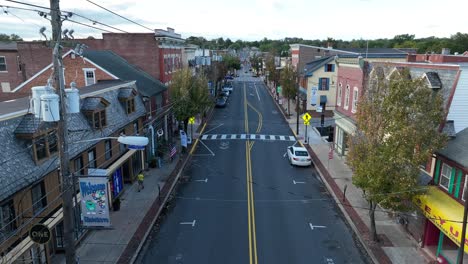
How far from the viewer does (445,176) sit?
632 inches

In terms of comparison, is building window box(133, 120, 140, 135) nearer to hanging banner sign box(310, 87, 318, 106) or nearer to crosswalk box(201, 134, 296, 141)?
crosswalk box(201, 134, 296, 141)

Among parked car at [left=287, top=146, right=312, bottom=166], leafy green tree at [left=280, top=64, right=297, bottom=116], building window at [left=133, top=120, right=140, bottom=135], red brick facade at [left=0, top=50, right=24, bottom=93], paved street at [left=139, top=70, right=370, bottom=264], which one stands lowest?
paved street at [left=139, top=70, right=370, bottom=264]

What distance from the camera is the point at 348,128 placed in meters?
29.0

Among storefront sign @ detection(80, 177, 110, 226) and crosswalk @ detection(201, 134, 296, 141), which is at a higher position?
storefront sign @ detection(80, 177, 110, 226)

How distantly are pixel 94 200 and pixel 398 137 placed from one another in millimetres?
12598

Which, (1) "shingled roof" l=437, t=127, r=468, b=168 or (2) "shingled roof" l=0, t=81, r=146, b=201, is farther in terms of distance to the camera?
(1) "shingled roof" l=437, t=127, r=468, b=168

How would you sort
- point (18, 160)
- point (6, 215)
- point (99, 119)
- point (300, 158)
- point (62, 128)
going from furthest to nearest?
point (300, 158) < point (99, 119) < point (18, 160) < point (6, 215) < point (62, 128)

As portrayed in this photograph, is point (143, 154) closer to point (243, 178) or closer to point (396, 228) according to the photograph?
point (243, 178)

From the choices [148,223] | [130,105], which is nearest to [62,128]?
[148,223]

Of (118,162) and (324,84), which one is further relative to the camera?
(324,84)

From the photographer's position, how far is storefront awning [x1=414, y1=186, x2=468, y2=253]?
13828 millimetres

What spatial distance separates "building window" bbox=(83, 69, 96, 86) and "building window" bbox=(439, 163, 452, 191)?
2715 centimetres

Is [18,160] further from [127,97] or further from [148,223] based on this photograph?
[127,97]

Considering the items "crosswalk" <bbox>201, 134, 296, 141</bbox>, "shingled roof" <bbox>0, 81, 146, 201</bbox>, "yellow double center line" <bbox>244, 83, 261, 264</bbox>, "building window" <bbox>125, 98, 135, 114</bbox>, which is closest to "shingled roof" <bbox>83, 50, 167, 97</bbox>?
"building window" <bbox>125, 98, 135, 114</bbox>
